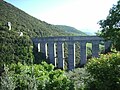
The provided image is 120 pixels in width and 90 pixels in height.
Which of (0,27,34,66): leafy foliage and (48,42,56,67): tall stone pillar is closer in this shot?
(0,27,34,66): leafy foliage

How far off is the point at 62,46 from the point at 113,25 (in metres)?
52.9

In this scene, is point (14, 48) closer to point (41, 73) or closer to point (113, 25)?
point (41, 73)

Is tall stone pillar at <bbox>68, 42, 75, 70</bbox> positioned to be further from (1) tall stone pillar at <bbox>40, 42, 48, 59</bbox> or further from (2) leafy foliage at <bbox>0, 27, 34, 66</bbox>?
(2) leafy foliage at <bbox>0, 27, 34, 66</bbox>

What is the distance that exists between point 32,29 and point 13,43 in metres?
22.7

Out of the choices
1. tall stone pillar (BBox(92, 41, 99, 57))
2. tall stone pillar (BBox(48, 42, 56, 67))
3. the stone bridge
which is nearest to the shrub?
tall stone pillar (BBox(92, 41, 99, 57))

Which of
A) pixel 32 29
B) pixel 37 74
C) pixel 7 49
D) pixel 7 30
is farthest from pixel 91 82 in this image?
pixel 32 29

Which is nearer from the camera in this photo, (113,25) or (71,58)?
(113,25)

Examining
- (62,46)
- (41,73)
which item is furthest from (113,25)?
(62,46)

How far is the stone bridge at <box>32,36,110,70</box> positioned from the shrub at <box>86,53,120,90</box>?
45.1m

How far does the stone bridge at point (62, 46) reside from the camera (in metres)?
72.5

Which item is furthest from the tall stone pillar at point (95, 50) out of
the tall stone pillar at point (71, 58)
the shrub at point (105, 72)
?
the shrub at point (105, 72)

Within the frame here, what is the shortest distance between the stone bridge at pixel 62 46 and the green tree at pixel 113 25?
4526 cm

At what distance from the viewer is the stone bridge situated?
238 ft

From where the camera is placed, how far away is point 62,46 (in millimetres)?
78188
